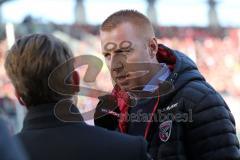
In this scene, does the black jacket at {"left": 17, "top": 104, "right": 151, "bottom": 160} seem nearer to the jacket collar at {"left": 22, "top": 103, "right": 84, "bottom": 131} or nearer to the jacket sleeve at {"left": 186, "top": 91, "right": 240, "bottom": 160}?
the jacket collar at {"left": 22, "top": 103, "right": 84, "bottom": 131}

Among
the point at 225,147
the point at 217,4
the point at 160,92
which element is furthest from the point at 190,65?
the point at 217,4

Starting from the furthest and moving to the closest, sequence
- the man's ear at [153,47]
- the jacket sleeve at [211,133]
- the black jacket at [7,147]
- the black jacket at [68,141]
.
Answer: the man's ear at [153,47], the jacket sleeve at [211,133], the black jacket at [68,141], the black jacket at [7,147]

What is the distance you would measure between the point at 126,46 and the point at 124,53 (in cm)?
3

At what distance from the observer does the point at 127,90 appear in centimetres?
232

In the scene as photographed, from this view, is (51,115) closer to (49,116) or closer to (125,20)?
(49,116)

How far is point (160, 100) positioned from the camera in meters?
2.17

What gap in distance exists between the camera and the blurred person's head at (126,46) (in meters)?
2.30

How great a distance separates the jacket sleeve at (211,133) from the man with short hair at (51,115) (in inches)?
15.3

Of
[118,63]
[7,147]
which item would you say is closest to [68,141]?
[7,147]

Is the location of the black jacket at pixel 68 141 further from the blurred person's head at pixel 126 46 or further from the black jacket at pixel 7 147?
the blurred person's head at pixel 126 46

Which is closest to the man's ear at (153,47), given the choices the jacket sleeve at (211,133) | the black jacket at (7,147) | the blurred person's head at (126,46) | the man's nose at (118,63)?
the blurred person's head at (126,46)

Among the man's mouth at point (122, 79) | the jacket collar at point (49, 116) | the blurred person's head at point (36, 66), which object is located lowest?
the man's mouth at point (122, 79)

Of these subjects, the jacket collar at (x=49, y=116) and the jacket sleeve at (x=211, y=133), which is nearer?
the jacket collar at (x=49, y=116)

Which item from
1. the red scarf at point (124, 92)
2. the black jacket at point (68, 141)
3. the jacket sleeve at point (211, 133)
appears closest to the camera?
the black jacket at point (68, 141)
